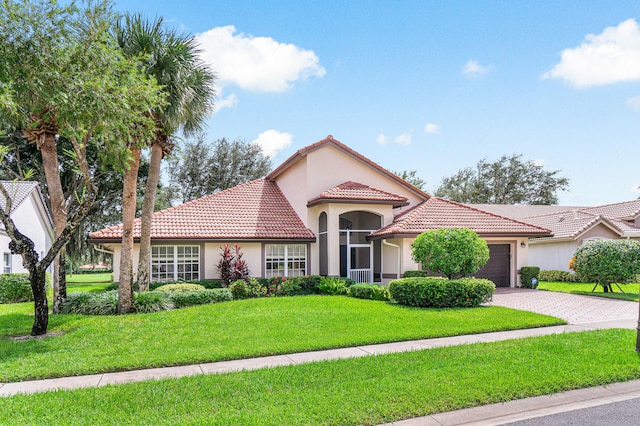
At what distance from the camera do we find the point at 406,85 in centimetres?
1423

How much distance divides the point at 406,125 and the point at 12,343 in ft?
53.2

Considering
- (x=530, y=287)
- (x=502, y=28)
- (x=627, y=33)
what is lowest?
(x=530, y=287)

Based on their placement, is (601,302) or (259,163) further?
(259,163)

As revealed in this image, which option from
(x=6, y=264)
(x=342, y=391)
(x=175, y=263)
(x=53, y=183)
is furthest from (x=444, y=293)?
(x=6, y=264)

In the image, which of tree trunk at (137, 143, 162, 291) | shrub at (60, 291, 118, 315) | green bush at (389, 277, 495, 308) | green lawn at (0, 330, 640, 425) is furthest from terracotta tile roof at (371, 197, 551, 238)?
green lawn at (0, 330, 640, 425)

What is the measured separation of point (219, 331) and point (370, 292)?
21.7 ft

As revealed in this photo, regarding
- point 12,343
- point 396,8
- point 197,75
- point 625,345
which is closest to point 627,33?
point 396,8

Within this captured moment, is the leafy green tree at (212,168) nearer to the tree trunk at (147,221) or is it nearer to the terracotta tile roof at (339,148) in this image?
the terracotta tile roof at (339,148)

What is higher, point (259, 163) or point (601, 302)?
point (259, 163)

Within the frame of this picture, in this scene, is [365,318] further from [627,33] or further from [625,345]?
[627,33]

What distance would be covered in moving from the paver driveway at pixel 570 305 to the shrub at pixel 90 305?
1214cm

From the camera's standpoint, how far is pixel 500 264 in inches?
797

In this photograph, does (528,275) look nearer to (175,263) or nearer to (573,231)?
(573,231)

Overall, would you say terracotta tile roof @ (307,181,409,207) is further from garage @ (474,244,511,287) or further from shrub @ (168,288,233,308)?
shrub @ (168,288,233,308)
